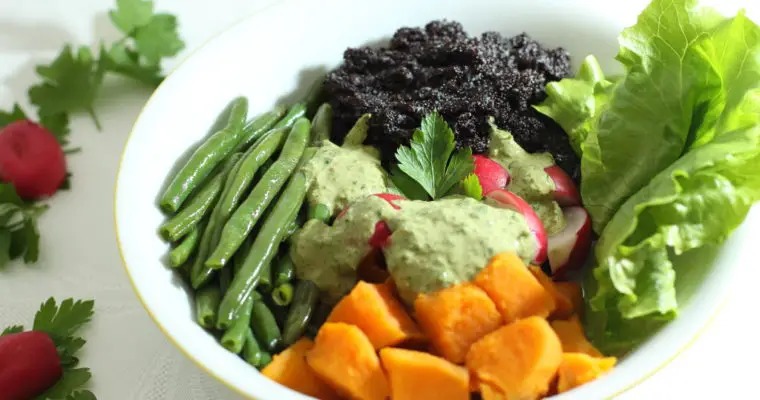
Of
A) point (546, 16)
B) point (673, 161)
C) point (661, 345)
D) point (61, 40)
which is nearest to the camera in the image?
point (661, 345)

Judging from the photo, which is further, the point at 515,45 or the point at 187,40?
the point at 187,40

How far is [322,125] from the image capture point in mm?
3080

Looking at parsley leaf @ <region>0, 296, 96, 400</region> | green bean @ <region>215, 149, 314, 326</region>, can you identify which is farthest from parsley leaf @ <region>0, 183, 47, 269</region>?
green bean @ <region>215, 149, 314, 326</region>

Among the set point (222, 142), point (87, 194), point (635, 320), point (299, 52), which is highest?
point (299, 52)

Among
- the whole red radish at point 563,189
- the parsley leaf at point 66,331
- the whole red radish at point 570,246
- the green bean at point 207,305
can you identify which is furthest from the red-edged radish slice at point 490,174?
the parsley leaf at point 66,331

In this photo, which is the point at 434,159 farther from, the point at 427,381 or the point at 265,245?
the point at 427,381

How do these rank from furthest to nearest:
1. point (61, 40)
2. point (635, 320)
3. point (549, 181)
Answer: point (61, 40) < point (549, 181) < point (635, 320)

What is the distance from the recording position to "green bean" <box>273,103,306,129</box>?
3062 mm

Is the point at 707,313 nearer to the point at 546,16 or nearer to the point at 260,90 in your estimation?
the point at 546,16

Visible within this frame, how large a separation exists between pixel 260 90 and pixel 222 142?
406 millimetres

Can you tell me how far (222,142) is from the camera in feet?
9.41

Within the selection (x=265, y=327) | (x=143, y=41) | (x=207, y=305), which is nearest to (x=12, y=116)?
(x=143, y=41)

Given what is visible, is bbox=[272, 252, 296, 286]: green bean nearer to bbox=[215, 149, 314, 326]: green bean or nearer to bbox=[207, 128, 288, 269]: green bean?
bbox=[215, 149, 314, 326]: green bean

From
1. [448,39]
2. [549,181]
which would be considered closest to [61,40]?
[448,39]
